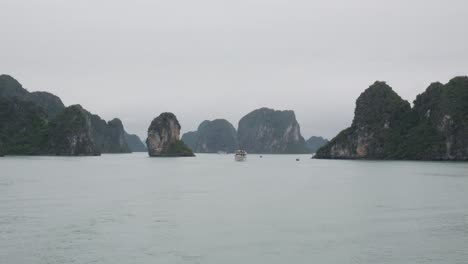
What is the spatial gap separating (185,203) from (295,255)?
25.1m

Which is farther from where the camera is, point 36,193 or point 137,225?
point 36,193

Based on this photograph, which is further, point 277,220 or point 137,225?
point 277,220

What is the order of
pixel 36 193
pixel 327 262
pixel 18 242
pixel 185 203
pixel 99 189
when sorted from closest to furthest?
pixel 327 262 → pixel 18 242 → pixel 185 203 → pixel 36 193 → pixel 99 189

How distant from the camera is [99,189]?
2687 inches

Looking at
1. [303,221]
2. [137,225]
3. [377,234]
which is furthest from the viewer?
[303,221]

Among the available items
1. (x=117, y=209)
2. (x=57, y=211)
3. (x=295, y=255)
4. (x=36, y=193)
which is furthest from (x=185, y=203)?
(x=295, y=255)

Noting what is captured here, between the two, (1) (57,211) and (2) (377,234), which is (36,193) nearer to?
(1) (57,211)

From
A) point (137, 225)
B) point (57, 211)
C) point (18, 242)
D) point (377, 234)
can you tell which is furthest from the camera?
point (57, 211)

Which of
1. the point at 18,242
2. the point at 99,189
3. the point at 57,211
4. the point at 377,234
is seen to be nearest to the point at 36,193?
the point at 99,189

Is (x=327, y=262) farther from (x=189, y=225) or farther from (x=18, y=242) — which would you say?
(x=18, y=242)

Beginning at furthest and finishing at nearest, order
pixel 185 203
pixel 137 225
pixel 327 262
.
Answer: pixel 185 203 < pixel 137 225 < pixel 327 262

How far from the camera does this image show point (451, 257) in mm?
28250

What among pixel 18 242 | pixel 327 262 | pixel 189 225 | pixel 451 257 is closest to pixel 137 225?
pixel 189 225

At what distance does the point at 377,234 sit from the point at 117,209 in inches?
911
